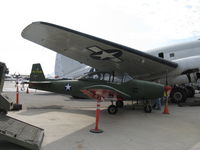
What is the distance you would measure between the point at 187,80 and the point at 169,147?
8.32m

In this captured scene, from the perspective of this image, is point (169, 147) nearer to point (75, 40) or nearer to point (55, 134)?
point (55, 134)

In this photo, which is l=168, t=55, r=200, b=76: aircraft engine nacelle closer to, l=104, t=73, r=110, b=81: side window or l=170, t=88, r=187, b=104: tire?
l=170, t=88, r=187, b=104: tire

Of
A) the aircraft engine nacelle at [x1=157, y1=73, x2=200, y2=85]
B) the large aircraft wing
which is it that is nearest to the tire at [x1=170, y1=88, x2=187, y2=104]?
the aircraft engine nacelle at [x1=157, y1=73, x2=200, y2=85]

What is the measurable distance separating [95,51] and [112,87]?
222 cm

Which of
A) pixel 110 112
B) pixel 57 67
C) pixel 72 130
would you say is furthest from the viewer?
pixel 57 67

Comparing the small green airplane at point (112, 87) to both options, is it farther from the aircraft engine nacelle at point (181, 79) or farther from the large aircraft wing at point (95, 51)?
the aircraft engine nacelle at point (181, 79)

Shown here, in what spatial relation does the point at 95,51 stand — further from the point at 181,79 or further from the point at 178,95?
the point at 181,79

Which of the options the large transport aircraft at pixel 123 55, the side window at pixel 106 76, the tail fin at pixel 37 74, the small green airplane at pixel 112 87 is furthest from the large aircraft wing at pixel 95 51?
the tail fin at pixel 37 74

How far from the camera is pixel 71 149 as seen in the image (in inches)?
158

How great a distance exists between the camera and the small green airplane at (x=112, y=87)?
717cm

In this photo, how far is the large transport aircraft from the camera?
8.11 metres

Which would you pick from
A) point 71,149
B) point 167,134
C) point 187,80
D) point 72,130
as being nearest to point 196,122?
point 167,134

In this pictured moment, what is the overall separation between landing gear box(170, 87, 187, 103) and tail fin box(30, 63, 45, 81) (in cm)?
760

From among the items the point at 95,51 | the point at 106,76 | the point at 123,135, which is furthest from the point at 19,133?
the point at 95,51
